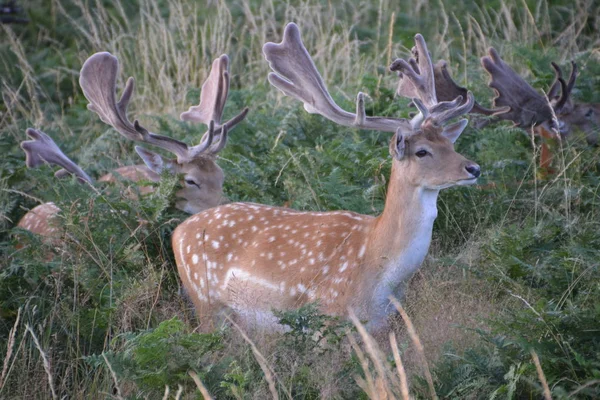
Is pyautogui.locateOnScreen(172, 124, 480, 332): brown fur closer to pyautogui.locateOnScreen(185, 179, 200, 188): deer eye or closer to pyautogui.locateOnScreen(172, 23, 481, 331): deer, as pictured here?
pyautogui.locateOnScreen(172, 23, 481, 331): deer

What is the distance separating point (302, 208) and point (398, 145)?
145cm

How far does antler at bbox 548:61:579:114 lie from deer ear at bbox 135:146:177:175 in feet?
10.4

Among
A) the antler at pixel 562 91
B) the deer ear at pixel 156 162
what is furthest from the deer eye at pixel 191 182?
the antler at pixel 562 91

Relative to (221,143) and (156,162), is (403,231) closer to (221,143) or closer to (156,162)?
(221,143)

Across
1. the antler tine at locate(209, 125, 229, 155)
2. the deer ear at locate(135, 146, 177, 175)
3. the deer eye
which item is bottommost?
the deer eye

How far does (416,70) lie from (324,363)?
8.04 feet

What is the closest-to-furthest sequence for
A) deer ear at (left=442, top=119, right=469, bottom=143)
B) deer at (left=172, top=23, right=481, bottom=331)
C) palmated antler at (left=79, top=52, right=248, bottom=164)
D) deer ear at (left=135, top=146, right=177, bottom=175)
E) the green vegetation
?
the green vegetation < deer at (left=172, top=23, right=481, bottom=331) < deer ear at (left=442, top=119, right=469, bottom=143) < palmated antler at (left=79, top=52, right=248, bottom=164) < deer ear at (left=135, top=146, right=177, bottom=175)

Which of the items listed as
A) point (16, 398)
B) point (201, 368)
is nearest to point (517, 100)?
point (201, 368)

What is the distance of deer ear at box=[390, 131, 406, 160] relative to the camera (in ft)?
17.3

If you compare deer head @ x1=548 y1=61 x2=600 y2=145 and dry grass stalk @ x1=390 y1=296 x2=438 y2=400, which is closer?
dry grass stalk @ x1=390 y1=296 x2=438 y2=400

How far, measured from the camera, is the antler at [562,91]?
24.4 ft

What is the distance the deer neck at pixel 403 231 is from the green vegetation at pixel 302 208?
0.19 meters

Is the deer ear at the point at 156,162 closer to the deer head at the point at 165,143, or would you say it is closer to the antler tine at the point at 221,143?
the deer head at the point at 165,143

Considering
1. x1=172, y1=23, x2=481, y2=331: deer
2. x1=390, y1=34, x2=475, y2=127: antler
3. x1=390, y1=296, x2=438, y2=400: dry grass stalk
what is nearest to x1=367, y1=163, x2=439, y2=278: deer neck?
x1=172, y1=23, x2=481, y2=331: deer
